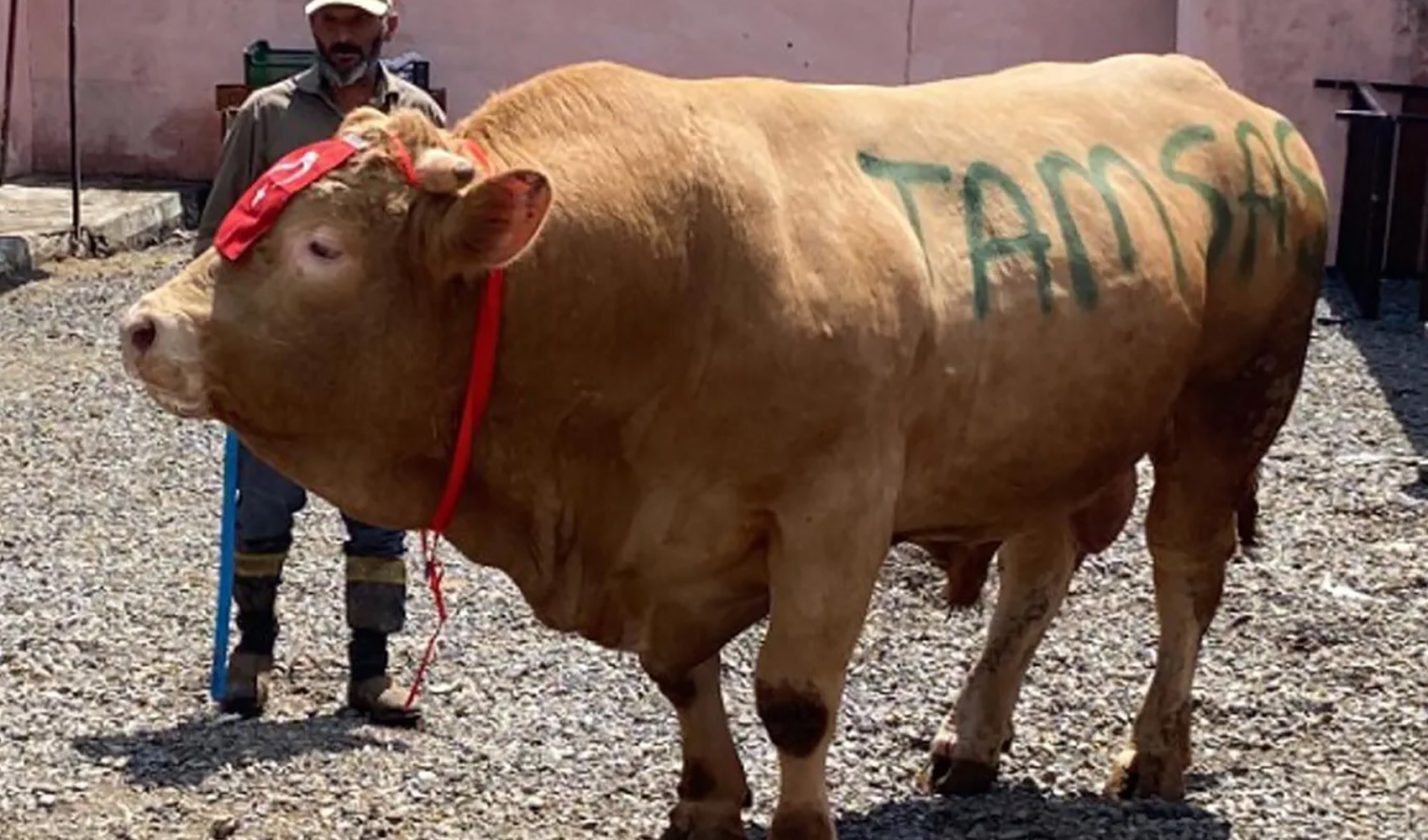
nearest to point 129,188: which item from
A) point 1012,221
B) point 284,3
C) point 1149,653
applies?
point 284,3

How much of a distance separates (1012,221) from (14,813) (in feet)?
9.38

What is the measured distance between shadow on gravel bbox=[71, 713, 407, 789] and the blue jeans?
49cm

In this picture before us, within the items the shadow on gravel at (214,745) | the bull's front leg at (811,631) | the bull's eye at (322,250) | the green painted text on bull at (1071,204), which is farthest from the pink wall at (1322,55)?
the bull's eye at (322,250)

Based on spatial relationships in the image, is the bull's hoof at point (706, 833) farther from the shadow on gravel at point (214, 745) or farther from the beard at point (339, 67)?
the beard at point (339, 67)

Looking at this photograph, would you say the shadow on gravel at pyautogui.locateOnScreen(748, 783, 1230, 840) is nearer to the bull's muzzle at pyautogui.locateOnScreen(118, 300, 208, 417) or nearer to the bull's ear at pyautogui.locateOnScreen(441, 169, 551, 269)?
the bull's ear at pyautogui.locateOnScreen(441, 169, 551, 269)

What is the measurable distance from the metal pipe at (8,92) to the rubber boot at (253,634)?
464 inches

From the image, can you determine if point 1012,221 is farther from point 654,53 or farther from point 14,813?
point 654,53

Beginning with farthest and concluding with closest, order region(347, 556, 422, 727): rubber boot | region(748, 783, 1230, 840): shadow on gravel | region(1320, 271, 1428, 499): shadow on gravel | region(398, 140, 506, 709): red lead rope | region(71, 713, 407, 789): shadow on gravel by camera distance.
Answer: region(1320, 271, 1428, 499): shadow on gravel → region(347, 556, 422, 727): rubber boot → region(71, 713, 407, 789): shadow on gravel → region(748, 783, 1230, 840): shadow on gravel → region(398, 140, 506, 709): red lead rope

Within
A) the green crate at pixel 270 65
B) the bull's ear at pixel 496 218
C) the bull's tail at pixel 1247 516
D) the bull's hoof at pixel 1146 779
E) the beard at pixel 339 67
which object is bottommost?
the bull's hoof at pixel 1146 779

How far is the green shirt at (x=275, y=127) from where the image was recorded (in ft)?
22.0

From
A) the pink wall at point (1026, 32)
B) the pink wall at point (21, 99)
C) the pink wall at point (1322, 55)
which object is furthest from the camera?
the pink wall at point (21, 99)

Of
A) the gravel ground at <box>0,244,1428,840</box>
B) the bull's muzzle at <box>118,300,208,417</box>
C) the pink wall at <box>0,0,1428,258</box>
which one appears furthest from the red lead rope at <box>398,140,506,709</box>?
the pink wall at <box>0,0,1428,258</box>

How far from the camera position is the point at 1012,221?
221 inches

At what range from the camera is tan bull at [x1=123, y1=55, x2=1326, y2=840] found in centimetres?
474
